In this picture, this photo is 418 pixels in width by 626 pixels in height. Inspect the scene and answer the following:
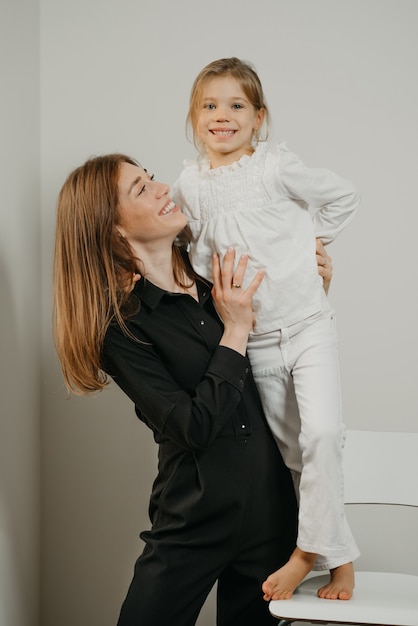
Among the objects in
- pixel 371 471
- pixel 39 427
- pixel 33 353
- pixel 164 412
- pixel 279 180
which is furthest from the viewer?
pixel 39 427

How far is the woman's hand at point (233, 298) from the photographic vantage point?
1.79 meters

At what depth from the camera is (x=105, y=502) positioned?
2.73 m

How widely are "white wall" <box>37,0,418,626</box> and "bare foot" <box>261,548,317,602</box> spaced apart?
98 centimetres

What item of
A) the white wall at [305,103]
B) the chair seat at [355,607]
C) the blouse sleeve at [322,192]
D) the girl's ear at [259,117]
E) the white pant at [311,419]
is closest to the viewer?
the chair seat at [355,607]

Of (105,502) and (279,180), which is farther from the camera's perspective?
(105,502)

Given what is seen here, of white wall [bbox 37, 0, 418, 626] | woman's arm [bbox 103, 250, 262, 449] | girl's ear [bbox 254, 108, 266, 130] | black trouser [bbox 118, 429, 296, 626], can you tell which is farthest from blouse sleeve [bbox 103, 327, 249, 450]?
white wall [bbox 37, 0, 418, 626]

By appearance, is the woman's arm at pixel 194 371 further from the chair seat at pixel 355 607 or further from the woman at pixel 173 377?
the chair seat at pixel 355 607

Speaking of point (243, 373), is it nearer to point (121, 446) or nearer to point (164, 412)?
point (164, 412)

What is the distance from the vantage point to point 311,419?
5.78 ft

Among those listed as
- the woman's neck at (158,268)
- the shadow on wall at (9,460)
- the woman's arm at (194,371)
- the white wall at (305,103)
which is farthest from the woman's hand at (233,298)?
the white wall at (305,103)

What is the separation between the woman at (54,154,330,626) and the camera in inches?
69.5

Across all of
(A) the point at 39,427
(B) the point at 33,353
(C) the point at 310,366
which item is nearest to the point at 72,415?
(A) the point at 39,427

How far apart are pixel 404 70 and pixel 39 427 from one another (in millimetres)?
1683

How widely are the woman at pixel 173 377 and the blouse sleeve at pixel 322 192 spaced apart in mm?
222
